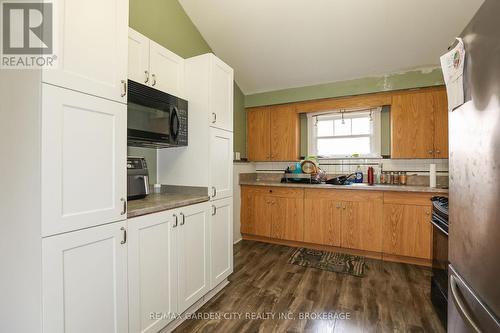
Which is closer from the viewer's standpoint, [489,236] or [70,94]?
[489,236]

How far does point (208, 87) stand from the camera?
6.86ft

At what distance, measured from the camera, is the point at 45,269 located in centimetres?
99

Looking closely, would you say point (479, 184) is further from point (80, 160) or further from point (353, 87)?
point (353, 87)

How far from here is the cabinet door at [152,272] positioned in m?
1.41

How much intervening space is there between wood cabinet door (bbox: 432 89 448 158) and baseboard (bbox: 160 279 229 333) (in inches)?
115

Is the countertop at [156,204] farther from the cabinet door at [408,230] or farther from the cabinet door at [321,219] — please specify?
the cabinet door at [408,230]

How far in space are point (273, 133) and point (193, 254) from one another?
8.06 ft

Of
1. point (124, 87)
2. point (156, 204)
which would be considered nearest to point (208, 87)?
point (124, 87)

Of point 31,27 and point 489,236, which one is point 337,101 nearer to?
point 489,236

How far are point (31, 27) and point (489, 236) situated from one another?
1.89 meters

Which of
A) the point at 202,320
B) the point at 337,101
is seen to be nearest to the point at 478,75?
the point at 202,320

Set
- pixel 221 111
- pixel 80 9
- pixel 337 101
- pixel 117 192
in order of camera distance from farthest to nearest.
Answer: pixel 337 101
pixel 221 111
pixel 117 192
pixel 80 9

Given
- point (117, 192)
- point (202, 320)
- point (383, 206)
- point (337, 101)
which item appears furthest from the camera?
point (337, 101)

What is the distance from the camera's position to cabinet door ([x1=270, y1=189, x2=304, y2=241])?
131 inches
